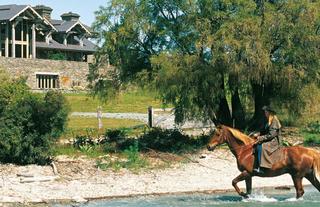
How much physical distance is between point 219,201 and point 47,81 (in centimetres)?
5109

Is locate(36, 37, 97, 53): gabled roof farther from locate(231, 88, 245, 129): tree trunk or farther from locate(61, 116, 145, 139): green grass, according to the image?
locate(231, 88, 245, 129): tree trunk

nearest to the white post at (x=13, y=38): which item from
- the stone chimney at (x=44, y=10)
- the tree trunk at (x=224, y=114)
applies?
the stone chimney at (x=44, y=10)

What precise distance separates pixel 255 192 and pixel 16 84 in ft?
32.4

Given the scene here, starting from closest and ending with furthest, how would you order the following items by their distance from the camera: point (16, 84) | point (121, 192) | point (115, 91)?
point (121, 192), point (16, 84), point (115, 91)

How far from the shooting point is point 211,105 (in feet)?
96.4

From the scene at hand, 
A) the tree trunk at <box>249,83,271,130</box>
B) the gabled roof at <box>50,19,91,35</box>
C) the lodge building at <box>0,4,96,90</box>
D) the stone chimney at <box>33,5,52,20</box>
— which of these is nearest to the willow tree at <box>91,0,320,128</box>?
the tree trunk at <box>249,83,271,130</box>

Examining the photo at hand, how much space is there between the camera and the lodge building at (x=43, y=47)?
6656cm

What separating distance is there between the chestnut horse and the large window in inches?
1943

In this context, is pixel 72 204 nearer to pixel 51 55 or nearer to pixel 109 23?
pixel 109 23

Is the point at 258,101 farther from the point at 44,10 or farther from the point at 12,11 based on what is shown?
the point at 44,10

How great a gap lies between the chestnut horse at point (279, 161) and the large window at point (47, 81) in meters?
49.4

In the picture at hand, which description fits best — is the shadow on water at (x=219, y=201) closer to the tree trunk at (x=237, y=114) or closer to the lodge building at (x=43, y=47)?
the tree trunk at (x=237, y=114)

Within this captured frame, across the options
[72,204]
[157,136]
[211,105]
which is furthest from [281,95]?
[72,204]

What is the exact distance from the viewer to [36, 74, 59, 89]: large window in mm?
67500
